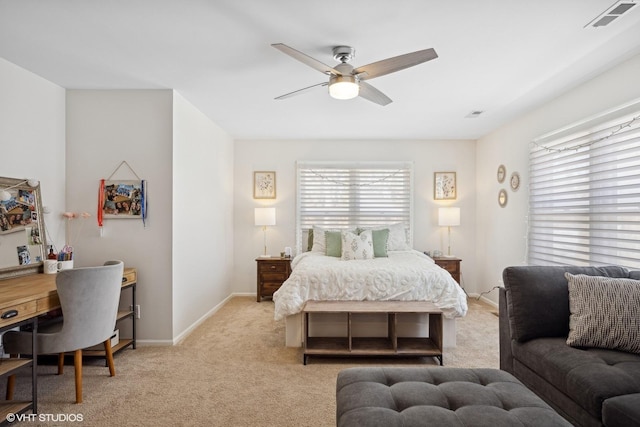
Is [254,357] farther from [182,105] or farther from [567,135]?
[567,135]

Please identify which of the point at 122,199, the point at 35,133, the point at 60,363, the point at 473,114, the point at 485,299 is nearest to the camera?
the point at 60,363

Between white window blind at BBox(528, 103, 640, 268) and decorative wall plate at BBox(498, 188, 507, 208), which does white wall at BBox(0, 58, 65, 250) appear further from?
decorative wall plate at BBox(498, 188, 507, 208)

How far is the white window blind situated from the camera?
275cm

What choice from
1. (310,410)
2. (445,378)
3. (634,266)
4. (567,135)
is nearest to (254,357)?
(310,410)

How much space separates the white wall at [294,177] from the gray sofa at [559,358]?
11.2ft

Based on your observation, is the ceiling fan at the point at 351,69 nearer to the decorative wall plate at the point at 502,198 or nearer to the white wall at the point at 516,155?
the white wall at the point at 516,155

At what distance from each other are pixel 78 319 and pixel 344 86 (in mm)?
2497

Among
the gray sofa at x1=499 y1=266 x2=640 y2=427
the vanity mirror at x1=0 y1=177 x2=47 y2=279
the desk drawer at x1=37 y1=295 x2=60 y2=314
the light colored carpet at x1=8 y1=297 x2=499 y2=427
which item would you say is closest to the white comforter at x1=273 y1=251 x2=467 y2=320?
the light colored carpet at x1=8 y1=297 x2=499 y2=427

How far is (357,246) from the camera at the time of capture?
4.30 meters

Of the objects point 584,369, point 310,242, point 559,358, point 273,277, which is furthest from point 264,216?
point 584,369

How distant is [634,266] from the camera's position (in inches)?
106

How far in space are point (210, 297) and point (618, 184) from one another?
454 centimetres

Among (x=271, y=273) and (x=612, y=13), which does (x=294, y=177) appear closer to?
(x=271, y=273)

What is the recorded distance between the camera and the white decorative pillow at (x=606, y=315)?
1.86 metres
